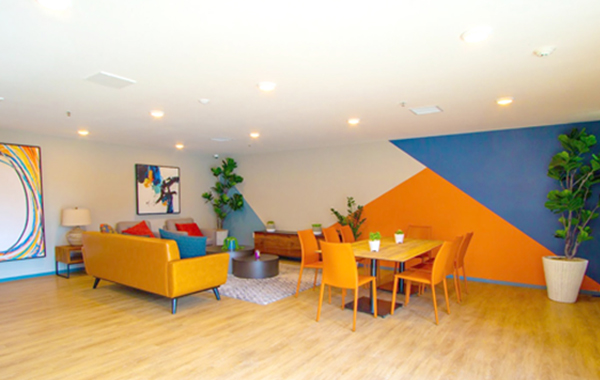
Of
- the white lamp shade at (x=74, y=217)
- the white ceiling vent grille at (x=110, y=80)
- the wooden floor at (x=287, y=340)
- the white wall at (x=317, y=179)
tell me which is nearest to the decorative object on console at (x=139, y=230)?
the white lamp shade at (x=74, y=217)

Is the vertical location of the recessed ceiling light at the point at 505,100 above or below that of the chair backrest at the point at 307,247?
above

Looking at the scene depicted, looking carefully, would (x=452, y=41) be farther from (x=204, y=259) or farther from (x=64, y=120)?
(x=64, y=120)

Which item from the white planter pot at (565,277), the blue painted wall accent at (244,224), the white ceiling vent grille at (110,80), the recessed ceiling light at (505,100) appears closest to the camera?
the white ceiling vent grille at (110,80)

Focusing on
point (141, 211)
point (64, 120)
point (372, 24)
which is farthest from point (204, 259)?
point (141, 211)

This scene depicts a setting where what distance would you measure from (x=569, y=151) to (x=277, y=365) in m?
4.70

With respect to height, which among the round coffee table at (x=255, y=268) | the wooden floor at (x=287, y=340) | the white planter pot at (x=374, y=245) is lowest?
the wooden floor at (x=287, y=340)

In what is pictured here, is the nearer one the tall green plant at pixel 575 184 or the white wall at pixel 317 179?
the tall green plant at pixel 575 184

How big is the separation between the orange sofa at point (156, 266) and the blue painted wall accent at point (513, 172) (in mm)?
4086

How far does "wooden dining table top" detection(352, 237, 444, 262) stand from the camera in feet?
12.6

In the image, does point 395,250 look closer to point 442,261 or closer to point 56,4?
point 442,261

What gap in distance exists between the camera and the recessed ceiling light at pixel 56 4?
1.92 metres

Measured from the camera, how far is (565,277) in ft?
15.1

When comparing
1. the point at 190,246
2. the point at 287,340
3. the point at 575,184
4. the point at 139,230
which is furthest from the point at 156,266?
the point at 575,184

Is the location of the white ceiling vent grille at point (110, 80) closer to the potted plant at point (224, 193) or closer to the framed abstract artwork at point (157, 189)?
the framed abstract artwork at point (157, 189)
